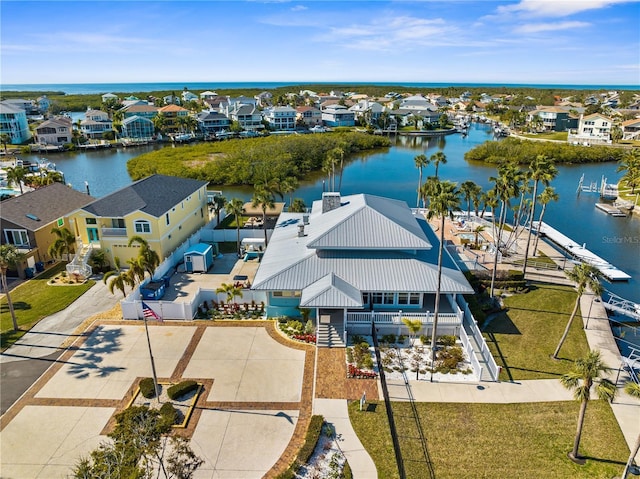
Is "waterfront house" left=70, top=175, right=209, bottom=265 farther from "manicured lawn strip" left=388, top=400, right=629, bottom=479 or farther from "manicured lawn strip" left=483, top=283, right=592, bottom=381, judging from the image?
"manicured lawn strip" left=483, top=283, right=592, bottom=381

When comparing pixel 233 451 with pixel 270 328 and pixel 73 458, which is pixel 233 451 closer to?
pixel 73 458

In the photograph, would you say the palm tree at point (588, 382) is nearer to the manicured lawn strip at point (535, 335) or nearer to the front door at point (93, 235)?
the manicured lawn strip at point (535, 335)

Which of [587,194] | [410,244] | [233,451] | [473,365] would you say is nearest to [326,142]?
[587,194]

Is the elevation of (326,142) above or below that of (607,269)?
above

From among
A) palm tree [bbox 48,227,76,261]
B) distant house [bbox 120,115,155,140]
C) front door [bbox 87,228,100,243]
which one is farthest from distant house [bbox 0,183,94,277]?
distant house [bbox 120,115,155,140]

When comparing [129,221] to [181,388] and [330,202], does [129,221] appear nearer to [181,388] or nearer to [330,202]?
[330,202]

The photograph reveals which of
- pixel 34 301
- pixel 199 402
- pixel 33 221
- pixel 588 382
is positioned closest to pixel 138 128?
pixel 33 221

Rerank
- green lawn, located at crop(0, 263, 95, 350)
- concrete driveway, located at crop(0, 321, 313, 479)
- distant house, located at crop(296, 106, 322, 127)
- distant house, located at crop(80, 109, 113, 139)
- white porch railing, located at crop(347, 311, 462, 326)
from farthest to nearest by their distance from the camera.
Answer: distant house, located at crop(296, 106, 322, 127)
distant house, located at crop(80, 109, 113, 139)
green lawn, located at crop(0, 263, 95, 350)
white porch railing, located at crop(347, 311, 462, 326)
concrete driveway, located at crop(0, 321, 313, 479)
